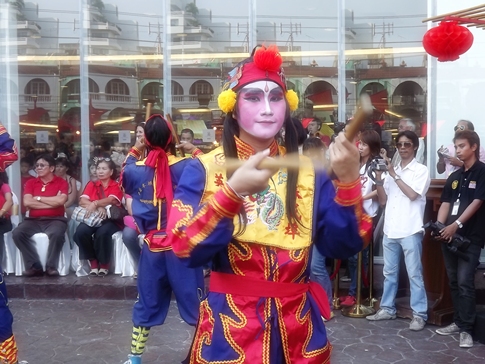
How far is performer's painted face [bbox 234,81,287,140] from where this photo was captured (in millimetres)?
2471

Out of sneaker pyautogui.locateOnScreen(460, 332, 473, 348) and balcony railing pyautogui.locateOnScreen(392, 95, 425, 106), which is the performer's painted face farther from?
balcony railing pyautogui.locateOnScreen(392, 95, 425, 106)

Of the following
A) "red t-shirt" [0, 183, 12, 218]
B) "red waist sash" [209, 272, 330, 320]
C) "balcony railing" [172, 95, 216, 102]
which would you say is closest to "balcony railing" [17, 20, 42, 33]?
"balcony railing" [172, 95, 216, 102]

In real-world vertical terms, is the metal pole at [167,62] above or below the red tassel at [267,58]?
above

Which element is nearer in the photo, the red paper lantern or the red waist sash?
the red waist sash

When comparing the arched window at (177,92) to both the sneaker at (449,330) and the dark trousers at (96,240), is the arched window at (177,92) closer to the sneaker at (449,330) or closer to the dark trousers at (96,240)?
the dark trousers at (96,240)

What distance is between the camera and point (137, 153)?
545 centimetres

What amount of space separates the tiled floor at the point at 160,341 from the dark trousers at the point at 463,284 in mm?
224

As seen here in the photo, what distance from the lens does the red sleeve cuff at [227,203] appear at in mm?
2146

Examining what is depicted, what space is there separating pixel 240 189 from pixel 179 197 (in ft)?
1.39

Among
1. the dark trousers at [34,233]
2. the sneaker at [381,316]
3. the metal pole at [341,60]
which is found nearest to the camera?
the sneaker at [381,316]

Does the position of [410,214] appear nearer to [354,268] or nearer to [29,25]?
[354,268]

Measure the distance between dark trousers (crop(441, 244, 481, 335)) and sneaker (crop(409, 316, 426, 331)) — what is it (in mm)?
348

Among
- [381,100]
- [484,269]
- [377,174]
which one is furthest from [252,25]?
[484,269]

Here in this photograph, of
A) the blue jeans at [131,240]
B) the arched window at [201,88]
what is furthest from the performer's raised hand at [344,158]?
the arched window at [201,88]
